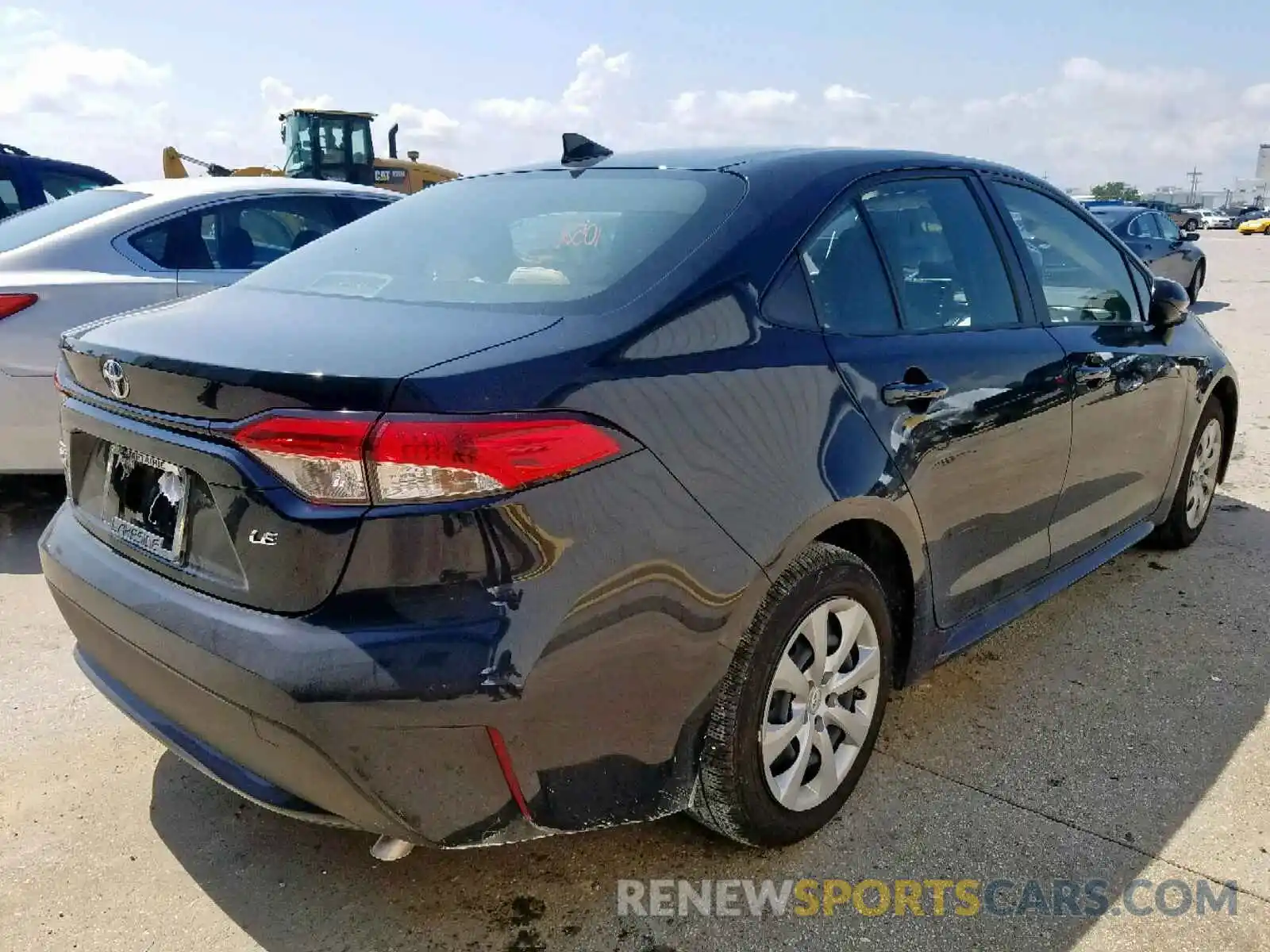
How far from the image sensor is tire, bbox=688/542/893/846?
2.19 m

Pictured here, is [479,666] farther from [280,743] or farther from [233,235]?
[233,235]

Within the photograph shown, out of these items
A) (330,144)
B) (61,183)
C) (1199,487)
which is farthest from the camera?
(330,144)

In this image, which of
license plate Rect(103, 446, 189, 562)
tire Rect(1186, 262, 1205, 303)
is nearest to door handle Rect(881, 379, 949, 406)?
license plate Rect(103, 446, 189, 562)

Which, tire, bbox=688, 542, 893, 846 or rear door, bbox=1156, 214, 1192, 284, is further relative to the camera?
rear door, bbox=1156, 214, 1192, 284

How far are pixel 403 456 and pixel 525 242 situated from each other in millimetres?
955

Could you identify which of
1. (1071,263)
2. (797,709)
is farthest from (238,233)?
(797,709)

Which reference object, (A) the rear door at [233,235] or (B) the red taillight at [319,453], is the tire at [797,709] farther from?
(A) the rear door at [233,235]

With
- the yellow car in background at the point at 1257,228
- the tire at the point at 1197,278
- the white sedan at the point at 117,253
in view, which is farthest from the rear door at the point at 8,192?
the yellow car in background at the point at 1257,228

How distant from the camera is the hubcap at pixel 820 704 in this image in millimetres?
2328

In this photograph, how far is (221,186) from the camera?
526 centimetres

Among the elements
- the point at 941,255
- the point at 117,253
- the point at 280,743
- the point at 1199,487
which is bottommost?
the point at 1199,487

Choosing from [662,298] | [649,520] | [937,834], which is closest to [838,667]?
[937,834]

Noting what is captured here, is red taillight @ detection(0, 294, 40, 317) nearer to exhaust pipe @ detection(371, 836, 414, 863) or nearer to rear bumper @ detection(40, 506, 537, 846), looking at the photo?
rear bumper @ detection(40, 506, 537, 846)

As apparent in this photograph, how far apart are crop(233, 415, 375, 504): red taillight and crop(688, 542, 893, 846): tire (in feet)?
2.86
